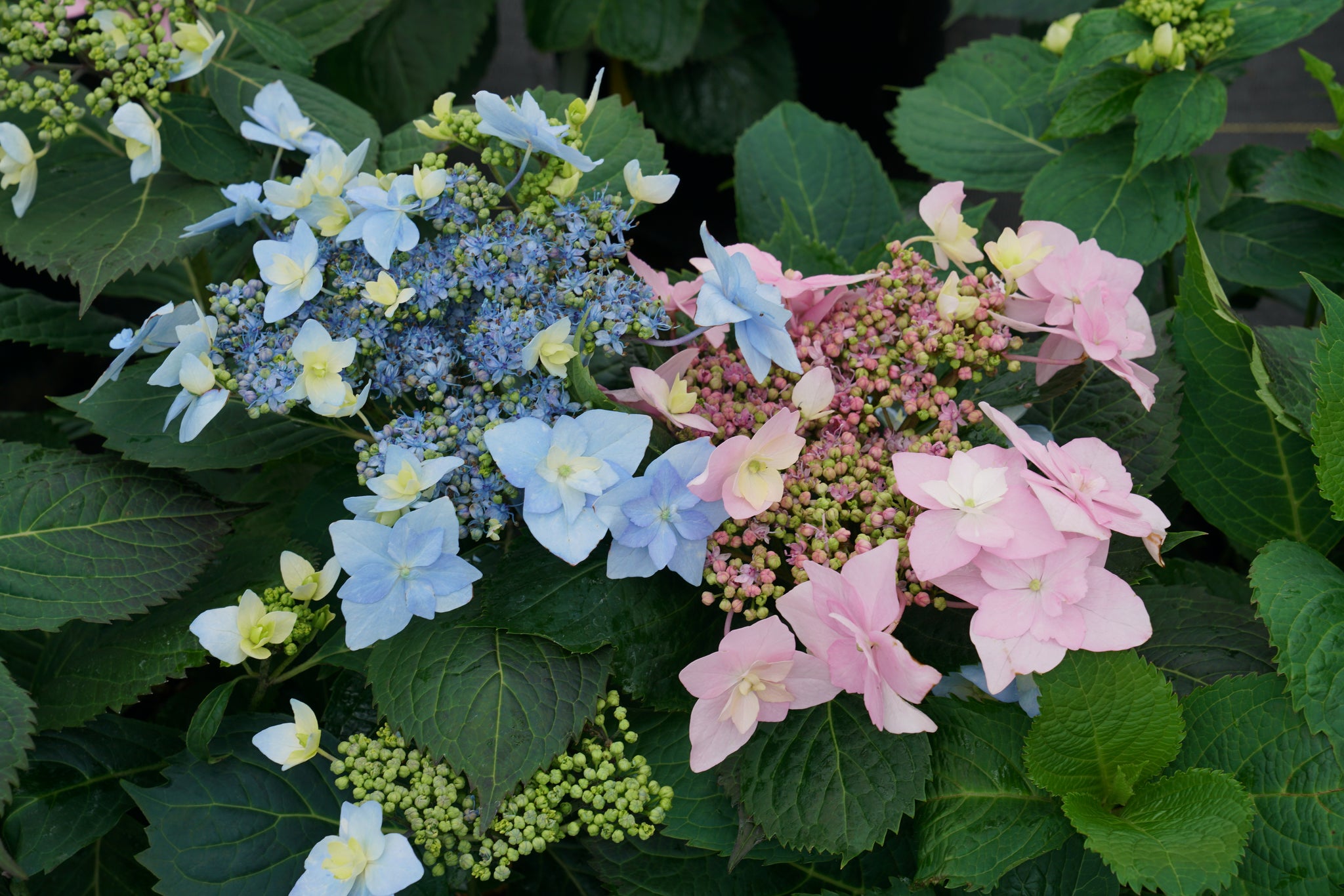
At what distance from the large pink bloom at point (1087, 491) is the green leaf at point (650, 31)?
125 cm

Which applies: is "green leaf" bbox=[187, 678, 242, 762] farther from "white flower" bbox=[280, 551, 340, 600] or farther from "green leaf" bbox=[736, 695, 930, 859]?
"green leaf" bbox=[736, 695, 930, 859]

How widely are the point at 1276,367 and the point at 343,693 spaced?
76 centimetres

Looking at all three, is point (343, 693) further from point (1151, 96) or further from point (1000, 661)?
point (1151, 96)

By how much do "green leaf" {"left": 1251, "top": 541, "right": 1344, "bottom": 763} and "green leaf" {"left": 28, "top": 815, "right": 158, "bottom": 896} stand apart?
833 mm

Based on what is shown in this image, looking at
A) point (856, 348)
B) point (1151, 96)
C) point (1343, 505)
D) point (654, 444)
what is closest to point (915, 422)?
point (856, 348)

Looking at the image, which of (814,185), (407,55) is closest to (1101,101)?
(814,185)

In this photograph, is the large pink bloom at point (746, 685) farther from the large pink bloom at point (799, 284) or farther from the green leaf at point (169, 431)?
the green leaf at point (169, 431)

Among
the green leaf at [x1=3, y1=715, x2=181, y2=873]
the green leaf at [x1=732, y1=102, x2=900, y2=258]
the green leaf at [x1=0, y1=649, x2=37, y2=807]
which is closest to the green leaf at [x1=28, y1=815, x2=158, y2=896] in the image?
the green leaf at [x1=3, y1=715, x2=181, y2=873]

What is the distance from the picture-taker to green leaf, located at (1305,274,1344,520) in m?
0.69

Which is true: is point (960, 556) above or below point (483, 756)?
above

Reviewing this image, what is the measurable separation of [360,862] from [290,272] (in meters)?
0.37

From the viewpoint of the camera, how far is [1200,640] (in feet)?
2.44

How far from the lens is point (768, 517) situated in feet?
2.02

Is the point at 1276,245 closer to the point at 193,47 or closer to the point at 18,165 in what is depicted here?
the point at 193,47
